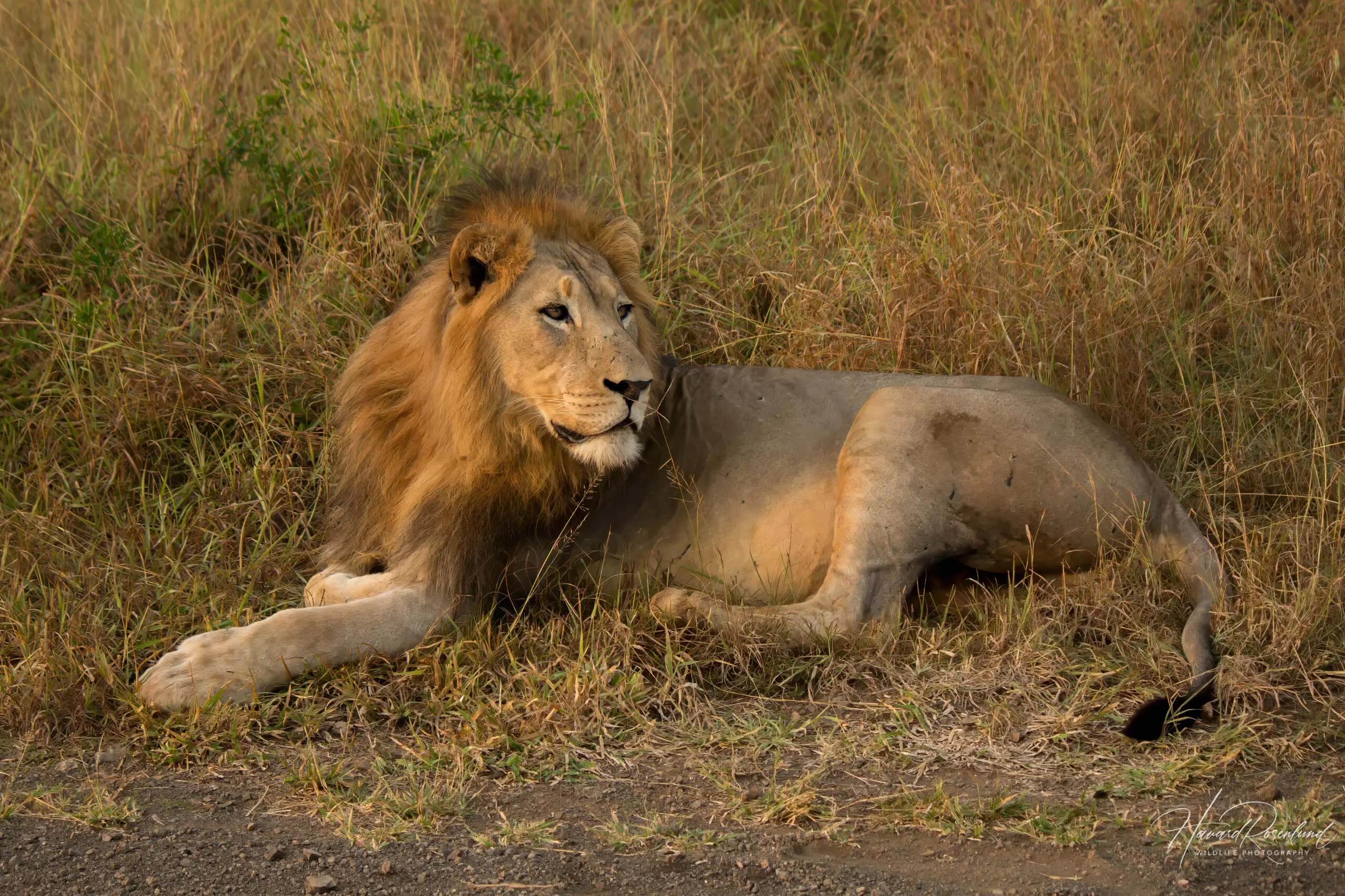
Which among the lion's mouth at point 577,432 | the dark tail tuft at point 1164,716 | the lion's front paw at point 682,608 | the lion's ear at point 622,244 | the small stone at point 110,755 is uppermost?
the lion's ear at point 622,244

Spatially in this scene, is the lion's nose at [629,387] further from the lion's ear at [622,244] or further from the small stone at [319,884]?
the small stone at [319,884]

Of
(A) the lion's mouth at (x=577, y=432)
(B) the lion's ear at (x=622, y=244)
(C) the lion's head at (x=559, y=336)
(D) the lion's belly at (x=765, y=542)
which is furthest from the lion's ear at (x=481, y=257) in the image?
(D) the lion's belly at (x=765, y=542)

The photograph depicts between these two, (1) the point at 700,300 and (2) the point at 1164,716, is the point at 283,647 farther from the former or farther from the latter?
(1) the point at 700,300

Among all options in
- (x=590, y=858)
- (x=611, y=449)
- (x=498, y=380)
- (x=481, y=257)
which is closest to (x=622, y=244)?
(x=481, y=257)

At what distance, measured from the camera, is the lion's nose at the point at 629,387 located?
11.2ft

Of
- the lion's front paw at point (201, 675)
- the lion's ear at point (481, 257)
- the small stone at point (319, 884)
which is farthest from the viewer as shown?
the lion's ear at point (481, 257)

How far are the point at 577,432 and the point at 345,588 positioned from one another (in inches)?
31.7

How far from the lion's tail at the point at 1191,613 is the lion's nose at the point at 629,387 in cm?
137

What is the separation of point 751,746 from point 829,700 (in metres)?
0.32

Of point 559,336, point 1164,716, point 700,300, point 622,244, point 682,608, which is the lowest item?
point 1164,716

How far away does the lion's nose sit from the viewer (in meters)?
3.42

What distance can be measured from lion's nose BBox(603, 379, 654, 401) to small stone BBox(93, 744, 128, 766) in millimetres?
1403

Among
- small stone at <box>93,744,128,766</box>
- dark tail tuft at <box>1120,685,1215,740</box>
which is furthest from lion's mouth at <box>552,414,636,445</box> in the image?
dark tail tuft at <box>1120,685,1215,740</box>

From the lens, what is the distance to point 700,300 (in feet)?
16.6
